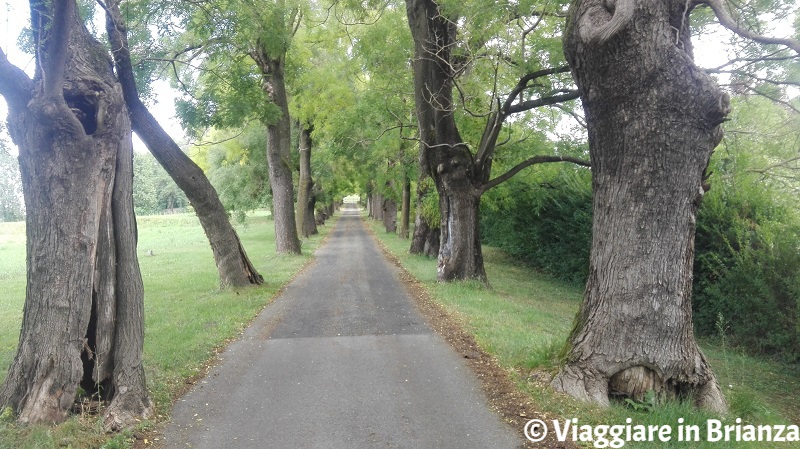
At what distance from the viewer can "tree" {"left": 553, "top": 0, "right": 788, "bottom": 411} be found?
510 centimetres

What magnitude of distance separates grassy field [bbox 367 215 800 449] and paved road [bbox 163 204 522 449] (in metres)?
0.68

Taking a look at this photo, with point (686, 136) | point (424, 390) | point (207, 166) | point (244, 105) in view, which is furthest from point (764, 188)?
point (207, 166)

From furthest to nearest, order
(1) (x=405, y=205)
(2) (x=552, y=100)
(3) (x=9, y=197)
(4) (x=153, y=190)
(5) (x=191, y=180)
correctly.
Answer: (4) (x=153, y=190) → (3) (x=9, y=197) → (1) (x=405, y=205) → (5) (x=191, y=180) → (2) (x=552, y=100)

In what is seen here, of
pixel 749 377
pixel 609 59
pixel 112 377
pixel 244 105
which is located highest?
pixel 244 105

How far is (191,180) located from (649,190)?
9.60 meters

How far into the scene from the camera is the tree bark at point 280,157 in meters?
18.2

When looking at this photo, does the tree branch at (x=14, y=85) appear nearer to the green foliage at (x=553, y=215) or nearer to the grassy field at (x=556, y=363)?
the grassy field at (x=556, y=363)

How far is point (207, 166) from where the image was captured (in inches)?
A: 1385

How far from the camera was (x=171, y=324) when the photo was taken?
903cm

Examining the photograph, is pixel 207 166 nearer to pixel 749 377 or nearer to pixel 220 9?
pixel 220 9

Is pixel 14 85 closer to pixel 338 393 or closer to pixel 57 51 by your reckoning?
pixel 57 51

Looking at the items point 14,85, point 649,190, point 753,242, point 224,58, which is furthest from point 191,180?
point 753,242

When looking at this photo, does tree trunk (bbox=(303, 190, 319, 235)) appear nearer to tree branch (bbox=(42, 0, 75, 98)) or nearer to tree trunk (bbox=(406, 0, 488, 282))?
tree trunk (bbox=(406, 0, 488, 282))

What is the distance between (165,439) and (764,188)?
11639 millimetres
